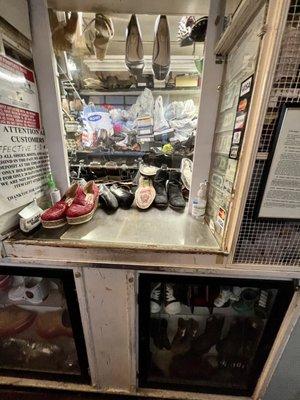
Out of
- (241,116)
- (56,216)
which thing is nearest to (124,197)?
(56,216)

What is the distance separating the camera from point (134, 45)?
1.04 metres

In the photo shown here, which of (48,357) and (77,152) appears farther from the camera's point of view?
(77,152)

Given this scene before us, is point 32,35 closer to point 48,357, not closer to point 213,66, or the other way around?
point 213,66

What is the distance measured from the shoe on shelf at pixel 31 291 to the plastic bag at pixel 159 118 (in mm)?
1417

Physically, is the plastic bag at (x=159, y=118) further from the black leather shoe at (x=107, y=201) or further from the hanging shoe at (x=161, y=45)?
the black leather shoe at (x=107, y=201)

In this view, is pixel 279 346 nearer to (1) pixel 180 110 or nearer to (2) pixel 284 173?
(2) pixel 284 173

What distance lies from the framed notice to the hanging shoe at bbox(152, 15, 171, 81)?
0.84m

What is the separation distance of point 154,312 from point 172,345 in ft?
0.86


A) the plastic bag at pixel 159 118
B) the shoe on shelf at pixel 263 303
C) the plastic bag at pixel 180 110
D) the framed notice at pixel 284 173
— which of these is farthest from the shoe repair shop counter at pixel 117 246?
the plastic bag at pixel 180 110

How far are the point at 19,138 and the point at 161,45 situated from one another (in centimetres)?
90

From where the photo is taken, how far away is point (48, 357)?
43.6 inches

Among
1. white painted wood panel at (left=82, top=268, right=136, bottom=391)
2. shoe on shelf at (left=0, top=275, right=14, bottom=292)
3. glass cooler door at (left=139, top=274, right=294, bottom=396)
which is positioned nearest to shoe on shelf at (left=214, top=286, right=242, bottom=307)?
glass cooler door at (left=139, top=274, right=294, bottom=396)

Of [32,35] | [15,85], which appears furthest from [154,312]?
[32,35]

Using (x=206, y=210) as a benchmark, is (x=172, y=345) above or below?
below
